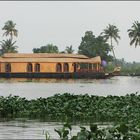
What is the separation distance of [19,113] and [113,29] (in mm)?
71167

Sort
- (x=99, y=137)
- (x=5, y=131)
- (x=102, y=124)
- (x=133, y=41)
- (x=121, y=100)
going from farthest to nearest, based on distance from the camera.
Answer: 1. (x=133, y=41)
2. (x=121, y=100)
3. (x=102, y=124)
4. (x=5, y=131)
5. (x=99, y=137)

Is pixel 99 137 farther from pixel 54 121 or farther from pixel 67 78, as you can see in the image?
pixel 67 78

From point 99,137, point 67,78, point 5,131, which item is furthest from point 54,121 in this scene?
point 67,78

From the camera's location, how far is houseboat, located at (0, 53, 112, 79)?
203ft

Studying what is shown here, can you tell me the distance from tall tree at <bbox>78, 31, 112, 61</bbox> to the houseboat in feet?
71.5

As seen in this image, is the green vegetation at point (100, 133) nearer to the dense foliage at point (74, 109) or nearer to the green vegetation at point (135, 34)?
the dense foliage at point (74, 109)

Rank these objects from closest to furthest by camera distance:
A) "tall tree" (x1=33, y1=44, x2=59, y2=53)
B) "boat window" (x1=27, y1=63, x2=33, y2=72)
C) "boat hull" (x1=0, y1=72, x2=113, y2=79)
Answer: "boat hull" (x1=0, y1=72, x2=113, y2=79) → "boat window" (x1=27, y1=63, x2=33, y2=72) → "tall tree" (x1=33, y1=44, x2=59, y2=53)

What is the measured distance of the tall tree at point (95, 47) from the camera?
85.7 meters

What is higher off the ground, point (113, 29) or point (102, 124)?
point (113, 29)

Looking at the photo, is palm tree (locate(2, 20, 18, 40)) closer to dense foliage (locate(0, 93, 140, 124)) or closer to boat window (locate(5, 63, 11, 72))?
boat window (locate(5, 63, 11, 72))

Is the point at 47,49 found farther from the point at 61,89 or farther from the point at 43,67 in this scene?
the point at 61,89

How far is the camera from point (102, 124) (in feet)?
54.4

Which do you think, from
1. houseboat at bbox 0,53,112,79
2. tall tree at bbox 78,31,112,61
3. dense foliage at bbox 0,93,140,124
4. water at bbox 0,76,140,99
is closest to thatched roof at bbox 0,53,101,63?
houseboat at bbox 0,53,112,79

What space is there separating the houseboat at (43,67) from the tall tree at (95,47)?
858 inches
